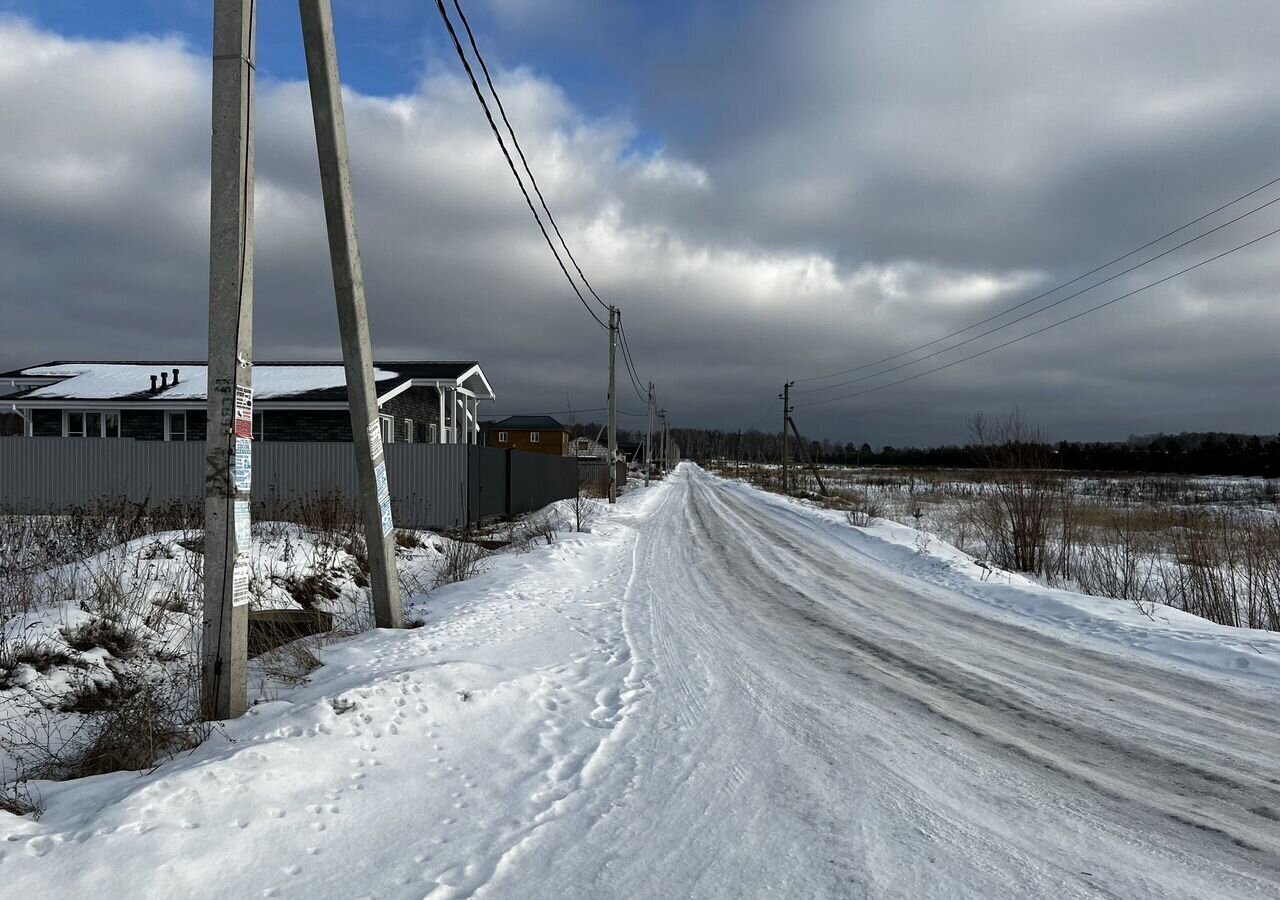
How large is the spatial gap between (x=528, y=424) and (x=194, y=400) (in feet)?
199

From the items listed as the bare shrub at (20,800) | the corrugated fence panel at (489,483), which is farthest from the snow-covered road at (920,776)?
the corrugated fence panel at (489,483)

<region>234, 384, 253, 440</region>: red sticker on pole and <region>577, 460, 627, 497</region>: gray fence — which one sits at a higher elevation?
<region>234, 384, 253, 440</region>: red sticker on pole

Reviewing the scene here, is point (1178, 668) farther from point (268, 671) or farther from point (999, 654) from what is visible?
point (268, 671)

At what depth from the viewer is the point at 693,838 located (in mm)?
3324

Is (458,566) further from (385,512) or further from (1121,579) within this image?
(1121,579)

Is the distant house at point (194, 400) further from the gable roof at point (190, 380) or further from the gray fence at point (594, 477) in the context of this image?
the gray fence at point (594, 477)

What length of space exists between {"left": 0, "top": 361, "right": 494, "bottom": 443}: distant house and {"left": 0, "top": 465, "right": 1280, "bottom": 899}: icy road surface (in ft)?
55.0

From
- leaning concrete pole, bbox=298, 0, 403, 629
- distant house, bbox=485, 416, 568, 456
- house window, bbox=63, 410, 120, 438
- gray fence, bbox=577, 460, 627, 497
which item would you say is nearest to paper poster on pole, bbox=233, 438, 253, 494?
leaning concrete pole, bbox=298, 0, 403, 629

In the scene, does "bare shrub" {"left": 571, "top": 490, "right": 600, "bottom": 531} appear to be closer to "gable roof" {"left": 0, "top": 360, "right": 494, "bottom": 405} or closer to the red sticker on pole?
"gable roof" {"left": 0, "top": 360, "right": 494, "bottom": 405}

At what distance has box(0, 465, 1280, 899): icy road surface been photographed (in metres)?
2.97

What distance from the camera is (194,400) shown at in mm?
22344

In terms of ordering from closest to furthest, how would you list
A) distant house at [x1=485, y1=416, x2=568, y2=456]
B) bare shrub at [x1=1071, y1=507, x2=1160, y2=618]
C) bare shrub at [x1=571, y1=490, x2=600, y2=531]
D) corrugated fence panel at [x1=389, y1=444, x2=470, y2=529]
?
bare shrub at [x1=1071, y1=507, x2=1160, y2=618] < bare shrub at [x1=571, y1=490, x2=600, y2=531] < corrugated fence panel at [x1=389, y1=444, x2=470, y2=529] < distant house at [x1=485, y1=416, x2=568, y2=456]

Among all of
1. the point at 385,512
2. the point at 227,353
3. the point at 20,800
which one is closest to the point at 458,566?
the point at 385,512

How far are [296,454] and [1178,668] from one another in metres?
18.1
